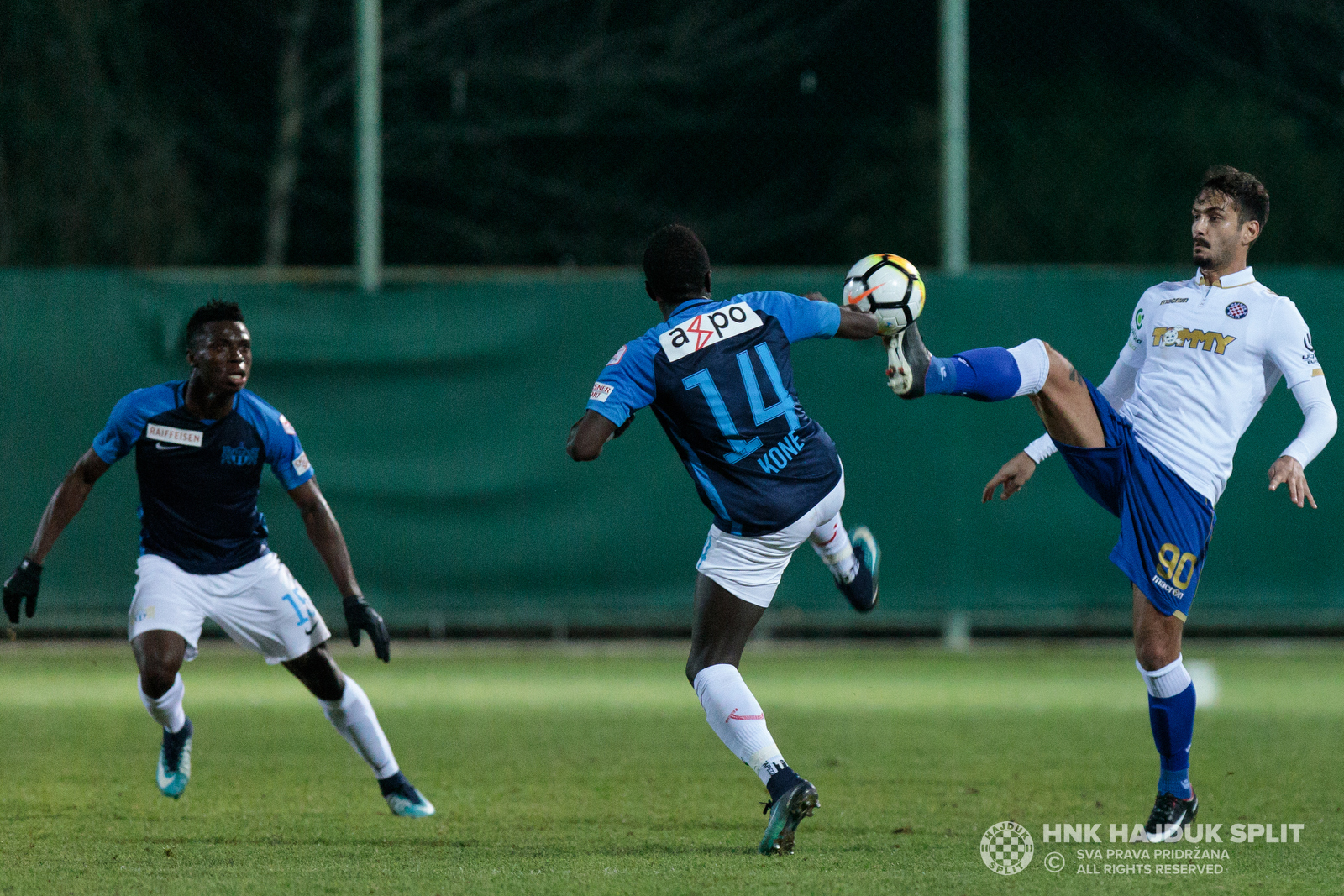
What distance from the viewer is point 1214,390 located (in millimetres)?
6523

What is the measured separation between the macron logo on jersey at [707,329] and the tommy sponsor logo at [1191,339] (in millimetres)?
1564

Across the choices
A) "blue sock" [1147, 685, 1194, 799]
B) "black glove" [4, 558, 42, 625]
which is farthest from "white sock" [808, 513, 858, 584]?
"black glove" [4, 558, 42, 625]

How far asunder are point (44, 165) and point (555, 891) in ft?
37.2

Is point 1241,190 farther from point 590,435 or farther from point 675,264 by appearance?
point 590,435

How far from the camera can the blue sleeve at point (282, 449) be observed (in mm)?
7230

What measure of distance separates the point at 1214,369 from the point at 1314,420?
40 cm

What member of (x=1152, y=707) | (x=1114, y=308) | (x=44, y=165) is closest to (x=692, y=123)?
(x=1114, y=308)

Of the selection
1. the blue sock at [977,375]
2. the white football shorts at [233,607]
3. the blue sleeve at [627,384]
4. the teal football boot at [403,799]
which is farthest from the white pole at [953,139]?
the blue sleeve at [627,384]

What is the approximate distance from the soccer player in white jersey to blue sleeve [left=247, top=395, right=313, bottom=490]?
2813 mm

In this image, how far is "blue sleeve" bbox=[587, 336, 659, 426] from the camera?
5961 millimetres

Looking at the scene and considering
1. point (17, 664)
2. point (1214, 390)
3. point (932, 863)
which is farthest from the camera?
point (17, 664)

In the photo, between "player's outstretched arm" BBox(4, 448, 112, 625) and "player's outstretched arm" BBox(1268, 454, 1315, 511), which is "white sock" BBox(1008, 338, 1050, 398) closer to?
"player's outstretched arm" BBox(1268, 454, 1315, 511)

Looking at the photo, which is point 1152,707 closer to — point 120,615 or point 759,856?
point 759,856

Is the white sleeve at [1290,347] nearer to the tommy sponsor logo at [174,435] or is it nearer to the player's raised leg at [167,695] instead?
the tommy sponsor logo at [174,435]
